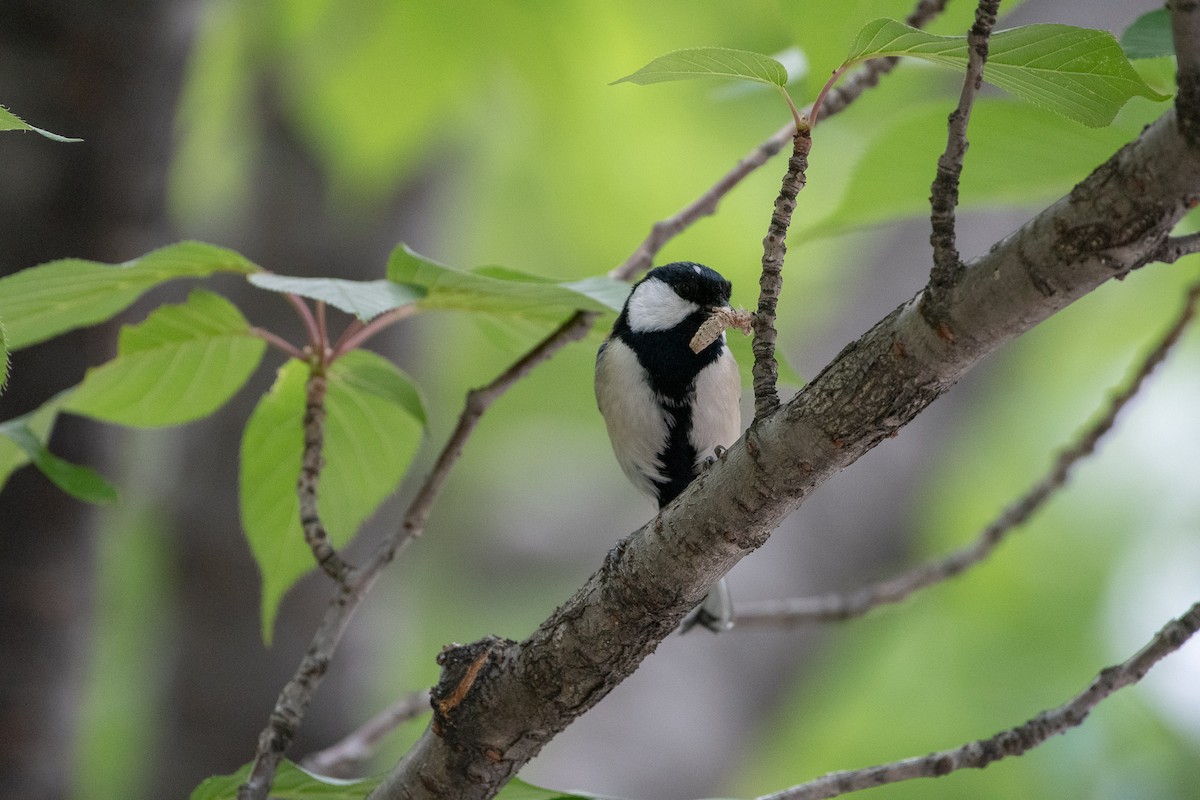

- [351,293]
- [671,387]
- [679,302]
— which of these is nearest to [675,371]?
[671,387]

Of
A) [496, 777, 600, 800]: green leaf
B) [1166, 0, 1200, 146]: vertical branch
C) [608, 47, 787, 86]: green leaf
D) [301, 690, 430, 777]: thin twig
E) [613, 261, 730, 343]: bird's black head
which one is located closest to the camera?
[1166, 0, 1200, 146]: vertical branch

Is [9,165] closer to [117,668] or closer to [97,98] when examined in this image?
[97,98]

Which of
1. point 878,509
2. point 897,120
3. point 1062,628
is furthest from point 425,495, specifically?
point 1062,628

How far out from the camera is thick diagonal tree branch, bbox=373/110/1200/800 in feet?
2.11

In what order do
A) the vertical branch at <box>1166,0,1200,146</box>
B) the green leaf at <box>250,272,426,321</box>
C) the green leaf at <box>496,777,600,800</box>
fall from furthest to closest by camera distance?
the green leaf at <box>496,777,600,800</box> → the green leaf at <box>250,272,426,321</box> → the vertical branch at <box>1166,0,1200,146</box>

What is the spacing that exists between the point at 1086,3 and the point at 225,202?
2644mm

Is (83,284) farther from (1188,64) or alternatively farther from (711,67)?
(1188,64)

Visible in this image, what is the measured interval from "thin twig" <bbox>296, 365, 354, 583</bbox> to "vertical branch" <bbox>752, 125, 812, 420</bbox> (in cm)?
51

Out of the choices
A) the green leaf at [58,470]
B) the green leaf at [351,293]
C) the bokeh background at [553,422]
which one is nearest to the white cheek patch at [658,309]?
the bokeh background at [553,422]

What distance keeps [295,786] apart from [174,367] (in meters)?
0.49

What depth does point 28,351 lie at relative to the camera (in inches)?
74.4

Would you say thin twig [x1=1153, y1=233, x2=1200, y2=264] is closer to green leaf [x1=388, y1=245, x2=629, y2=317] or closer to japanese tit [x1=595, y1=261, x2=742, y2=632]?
green leaf [x1=388, y1=245, x2=629, y2=317]

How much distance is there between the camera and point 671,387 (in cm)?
157

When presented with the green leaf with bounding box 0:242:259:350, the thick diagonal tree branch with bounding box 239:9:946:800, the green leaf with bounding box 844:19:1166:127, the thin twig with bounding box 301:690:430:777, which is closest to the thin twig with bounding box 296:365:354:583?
the thick diagonal tree branch with bounding box 239:9:946:800
